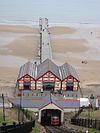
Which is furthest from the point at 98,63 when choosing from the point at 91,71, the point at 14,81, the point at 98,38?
the point at 98,38

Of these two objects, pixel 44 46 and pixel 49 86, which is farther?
pixel 44 46

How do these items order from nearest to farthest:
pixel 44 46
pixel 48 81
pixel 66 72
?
pixel 48 81, pixel 66 72, pixel 44 46

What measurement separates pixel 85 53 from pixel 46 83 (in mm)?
18474

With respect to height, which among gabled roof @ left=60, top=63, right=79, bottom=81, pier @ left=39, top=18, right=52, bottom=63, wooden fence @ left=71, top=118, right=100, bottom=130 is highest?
pier @ left=39, top=18, right=52, bottom=63

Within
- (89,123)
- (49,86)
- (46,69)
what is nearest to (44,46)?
(46,69)

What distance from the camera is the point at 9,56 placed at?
1624 inches

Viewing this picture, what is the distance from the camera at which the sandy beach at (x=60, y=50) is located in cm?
3261

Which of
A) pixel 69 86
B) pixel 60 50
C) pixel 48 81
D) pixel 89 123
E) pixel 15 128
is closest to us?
pixel 15 128

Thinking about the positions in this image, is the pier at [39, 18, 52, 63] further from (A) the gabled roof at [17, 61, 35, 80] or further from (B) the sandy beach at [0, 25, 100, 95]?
(A) the gabled roof at [17, 61, 35, 80]

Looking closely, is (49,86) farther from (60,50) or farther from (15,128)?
(60,50)

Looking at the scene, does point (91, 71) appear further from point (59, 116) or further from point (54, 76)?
point (59, 116)

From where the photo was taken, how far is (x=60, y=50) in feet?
149

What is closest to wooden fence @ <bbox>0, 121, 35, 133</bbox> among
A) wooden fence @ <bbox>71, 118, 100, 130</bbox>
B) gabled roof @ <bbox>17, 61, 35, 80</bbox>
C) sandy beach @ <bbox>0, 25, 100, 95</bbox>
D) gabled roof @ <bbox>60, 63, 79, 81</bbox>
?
wooden fence @ <bbox>71, 118, 100, 130</bbox>

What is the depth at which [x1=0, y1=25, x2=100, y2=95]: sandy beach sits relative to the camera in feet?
107
